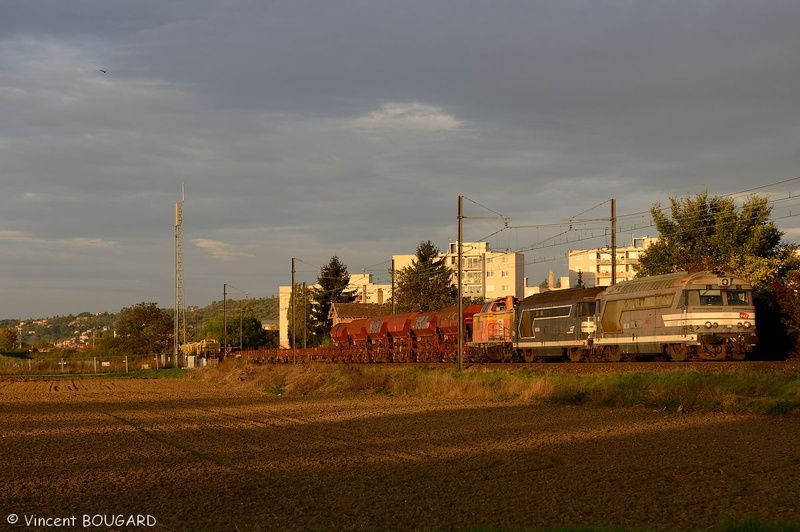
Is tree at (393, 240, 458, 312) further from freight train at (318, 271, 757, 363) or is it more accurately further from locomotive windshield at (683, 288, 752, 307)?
locomotive windshield at (683, 288, 752, 307)

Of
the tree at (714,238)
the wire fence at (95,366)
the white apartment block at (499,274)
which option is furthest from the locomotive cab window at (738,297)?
the white apartment block at (499,274)

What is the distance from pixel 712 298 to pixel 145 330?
115 meters

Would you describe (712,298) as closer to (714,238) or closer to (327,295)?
(714,238)

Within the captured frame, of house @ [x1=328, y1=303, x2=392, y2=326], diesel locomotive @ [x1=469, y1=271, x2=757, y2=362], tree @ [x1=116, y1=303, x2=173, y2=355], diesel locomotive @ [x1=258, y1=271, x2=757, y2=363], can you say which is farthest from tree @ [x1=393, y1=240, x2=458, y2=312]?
diesel locomotive @ [x1=469, y1=271, x2=757, y2=362]

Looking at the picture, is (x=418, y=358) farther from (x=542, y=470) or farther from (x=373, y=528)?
(x=373, y=528)

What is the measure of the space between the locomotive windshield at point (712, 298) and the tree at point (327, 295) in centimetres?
9921

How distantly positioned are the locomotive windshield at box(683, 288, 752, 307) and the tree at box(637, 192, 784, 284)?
88.6 ft

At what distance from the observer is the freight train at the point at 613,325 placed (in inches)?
1388

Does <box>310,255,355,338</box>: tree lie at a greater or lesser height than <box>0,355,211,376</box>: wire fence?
greater

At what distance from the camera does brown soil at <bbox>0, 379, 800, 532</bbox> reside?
1294cm

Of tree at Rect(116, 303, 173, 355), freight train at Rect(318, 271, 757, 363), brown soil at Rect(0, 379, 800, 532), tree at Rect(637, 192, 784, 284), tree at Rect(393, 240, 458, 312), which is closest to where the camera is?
brown soil at Rect(0, 379, 800, 532)

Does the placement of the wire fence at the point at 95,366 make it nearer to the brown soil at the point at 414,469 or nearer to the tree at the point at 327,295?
the tree at the point at 327,295

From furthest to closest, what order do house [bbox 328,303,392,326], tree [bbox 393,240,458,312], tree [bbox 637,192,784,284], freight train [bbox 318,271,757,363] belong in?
1. house [bbox 328,303,392,326]
2. tree [bbox 393,240,458,312]
3. tree [bbox 637,192,784,284]
4. freight train [bbox 318,271,757,363]

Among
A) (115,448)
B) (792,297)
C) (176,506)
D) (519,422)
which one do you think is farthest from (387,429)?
(792,297)
